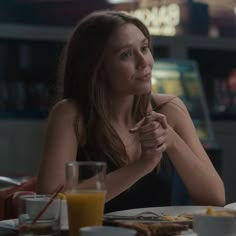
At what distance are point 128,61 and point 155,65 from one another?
2.63m

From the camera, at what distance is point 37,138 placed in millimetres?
4793

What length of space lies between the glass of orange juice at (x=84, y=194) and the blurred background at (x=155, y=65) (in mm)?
3174

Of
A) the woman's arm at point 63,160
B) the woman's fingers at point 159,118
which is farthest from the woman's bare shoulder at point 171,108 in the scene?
the woman's fingers at point 159,118

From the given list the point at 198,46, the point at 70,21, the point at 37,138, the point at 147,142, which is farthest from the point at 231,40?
the point at 147,142

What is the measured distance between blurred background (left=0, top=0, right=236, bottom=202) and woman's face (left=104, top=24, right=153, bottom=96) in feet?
8.15

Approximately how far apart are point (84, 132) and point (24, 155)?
9.04 ft

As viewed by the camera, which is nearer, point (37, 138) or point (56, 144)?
point (56, 144)

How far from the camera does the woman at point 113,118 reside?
1.94m

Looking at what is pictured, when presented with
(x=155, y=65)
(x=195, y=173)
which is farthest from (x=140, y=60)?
(x=155, y=65)

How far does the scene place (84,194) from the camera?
1.28m

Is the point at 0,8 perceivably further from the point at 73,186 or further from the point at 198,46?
the point at 73,186

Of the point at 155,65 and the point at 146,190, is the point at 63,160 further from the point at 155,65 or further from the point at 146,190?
the point at 155,65

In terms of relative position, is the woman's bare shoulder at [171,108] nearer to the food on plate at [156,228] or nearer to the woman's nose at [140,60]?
the woman's nose at [140,60]

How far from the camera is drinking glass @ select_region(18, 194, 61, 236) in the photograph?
3.99 ft
